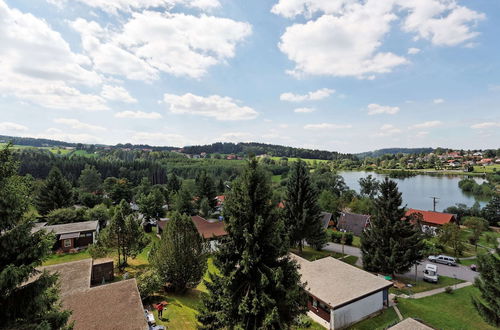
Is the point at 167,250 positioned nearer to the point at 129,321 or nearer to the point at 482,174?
the point at 129,321

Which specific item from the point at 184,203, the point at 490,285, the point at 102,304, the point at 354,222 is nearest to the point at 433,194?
the point at 354,222

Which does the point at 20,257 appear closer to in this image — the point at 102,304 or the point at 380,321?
the point at 102,304

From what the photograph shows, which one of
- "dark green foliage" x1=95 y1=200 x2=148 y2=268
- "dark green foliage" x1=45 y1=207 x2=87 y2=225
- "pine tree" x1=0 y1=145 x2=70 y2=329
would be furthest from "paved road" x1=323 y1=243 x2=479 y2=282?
"dark green foliage" x1=45 y1=207 x2=87 y2=225

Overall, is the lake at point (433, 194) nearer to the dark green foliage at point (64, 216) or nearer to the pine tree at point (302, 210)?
the pine tree at point (302, 210)

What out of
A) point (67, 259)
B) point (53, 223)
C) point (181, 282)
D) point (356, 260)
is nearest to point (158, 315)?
point (181, 282)

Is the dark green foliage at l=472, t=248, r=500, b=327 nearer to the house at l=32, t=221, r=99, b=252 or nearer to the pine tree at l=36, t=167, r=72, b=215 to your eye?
the house at l=32, t=221, r=99, b=252
